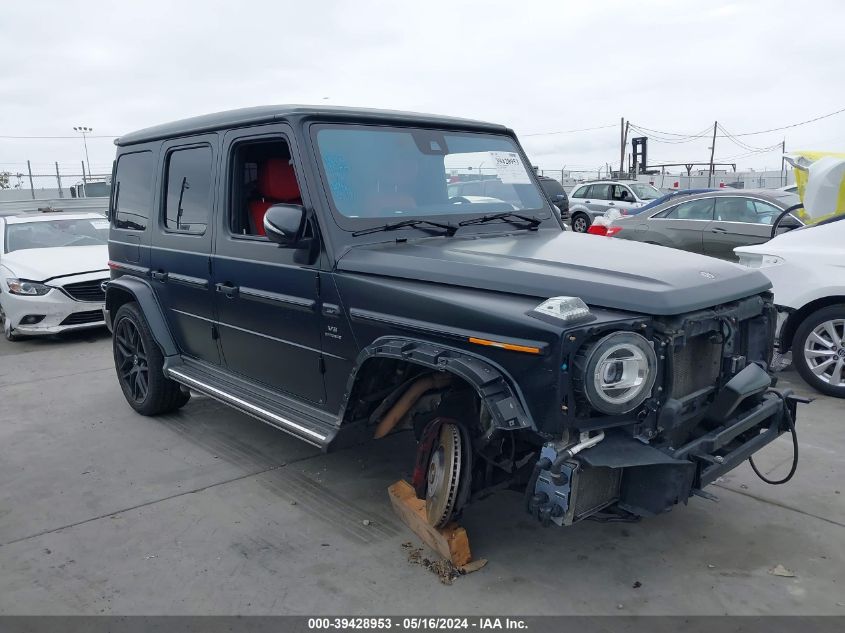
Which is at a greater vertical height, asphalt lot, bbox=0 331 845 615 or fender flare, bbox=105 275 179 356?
fender flare, bbox=105 275 179 356

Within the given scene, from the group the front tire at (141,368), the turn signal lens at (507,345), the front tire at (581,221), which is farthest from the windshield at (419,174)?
the front tire at (581,221)

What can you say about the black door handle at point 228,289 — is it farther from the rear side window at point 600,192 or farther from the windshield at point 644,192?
the rear side window at point 600,192

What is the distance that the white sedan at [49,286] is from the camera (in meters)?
8.26

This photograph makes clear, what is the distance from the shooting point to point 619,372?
271 cm

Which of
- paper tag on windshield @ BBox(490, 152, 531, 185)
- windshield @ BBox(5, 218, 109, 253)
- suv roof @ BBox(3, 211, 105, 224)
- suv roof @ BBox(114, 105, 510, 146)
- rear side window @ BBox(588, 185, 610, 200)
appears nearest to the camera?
suv roof @ BBox(114, 105, 510, 146)

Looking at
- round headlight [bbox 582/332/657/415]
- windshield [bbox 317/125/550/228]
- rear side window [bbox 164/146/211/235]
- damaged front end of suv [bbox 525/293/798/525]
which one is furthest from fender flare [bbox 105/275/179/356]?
round headlight [bbox 582/332/657/415]

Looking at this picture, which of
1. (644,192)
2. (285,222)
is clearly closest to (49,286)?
(285,222)

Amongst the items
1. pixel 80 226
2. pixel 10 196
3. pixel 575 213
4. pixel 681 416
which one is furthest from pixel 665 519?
pixel 10 196

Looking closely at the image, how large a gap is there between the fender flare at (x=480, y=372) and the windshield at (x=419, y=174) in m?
0.86

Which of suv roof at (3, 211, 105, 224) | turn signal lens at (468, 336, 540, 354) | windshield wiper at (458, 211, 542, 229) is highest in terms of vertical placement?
windshield wiper at (458, 211, 542, 229)

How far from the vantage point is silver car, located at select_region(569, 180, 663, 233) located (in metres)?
19.7

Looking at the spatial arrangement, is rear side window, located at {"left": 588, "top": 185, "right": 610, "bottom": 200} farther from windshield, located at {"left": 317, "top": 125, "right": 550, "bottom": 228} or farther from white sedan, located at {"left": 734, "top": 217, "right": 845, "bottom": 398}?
windshield, located at {"left": 317, "top": 125, "right": 550, "bottom": 228}

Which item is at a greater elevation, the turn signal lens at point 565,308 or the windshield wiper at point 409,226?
the windshield wiper at point 409,226

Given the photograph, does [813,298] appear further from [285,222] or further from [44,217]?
[44,217]
